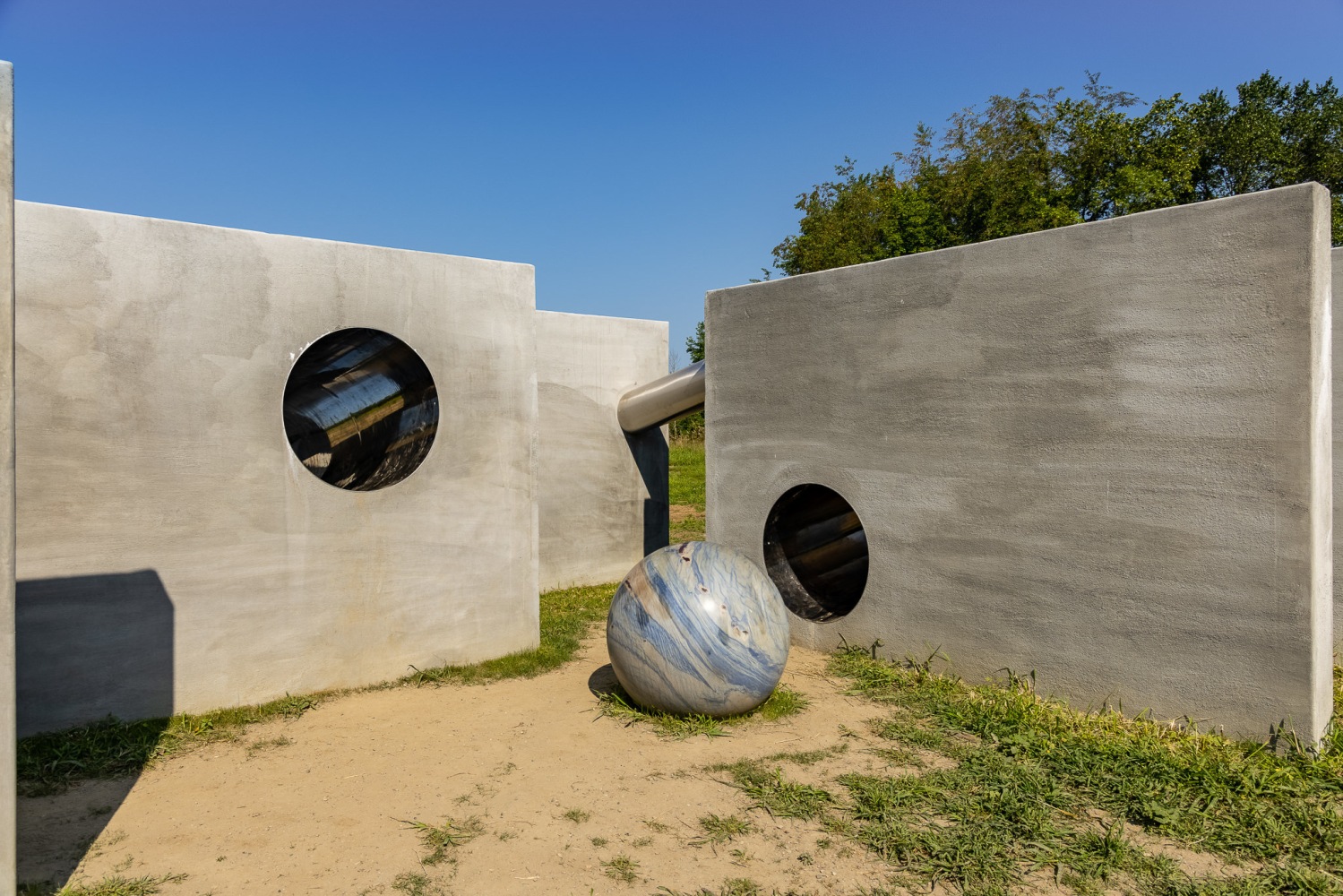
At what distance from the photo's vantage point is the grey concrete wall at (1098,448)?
4.97 m

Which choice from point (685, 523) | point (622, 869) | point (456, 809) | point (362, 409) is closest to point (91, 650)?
point (362, 409)

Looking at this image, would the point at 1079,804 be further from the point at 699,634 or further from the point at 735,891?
the point at 699,634

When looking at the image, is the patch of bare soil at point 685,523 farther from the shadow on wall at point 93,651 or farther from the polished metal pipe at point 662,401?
the shadow on wall at point 93,651

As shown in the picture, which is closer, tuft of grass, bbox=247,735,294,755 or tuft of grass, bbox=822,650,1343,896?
tuft of grass, bbox=822,650,1343,896

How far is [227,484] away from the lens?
6.06 meters

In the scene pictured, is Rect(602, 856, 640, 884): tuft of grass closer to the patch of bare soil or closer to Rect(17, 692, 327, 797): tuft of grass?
Rect(17, 692, 327, 797): tuft of grass

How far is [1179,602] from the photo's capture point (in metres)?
5.36

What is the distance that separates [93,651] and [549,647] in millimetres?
3546

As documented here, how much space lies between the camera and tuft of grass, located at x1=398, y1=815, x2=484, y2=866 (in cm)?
418

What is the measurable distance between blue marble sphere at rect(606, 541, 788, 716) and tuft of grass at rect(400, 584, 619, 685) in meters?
1.59

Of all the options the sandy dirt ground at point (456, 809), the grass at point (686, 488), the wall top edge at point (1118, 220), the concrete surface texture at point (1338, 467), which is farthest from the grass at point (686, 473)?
the concrete surface texture at point (1338, 467)

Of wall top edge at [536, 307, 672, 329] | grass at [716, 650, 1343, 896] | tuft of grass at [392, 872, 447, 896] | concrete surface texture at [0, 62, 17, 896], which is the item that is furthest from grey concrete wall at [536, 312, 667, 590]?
concrete surface texture at [0, 62, 17, 896]

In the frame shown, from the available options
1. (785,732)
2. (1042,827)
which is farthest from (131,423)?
(1042,827)

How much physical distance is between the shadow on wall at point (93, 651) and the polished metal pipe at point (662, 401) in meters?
5.84
